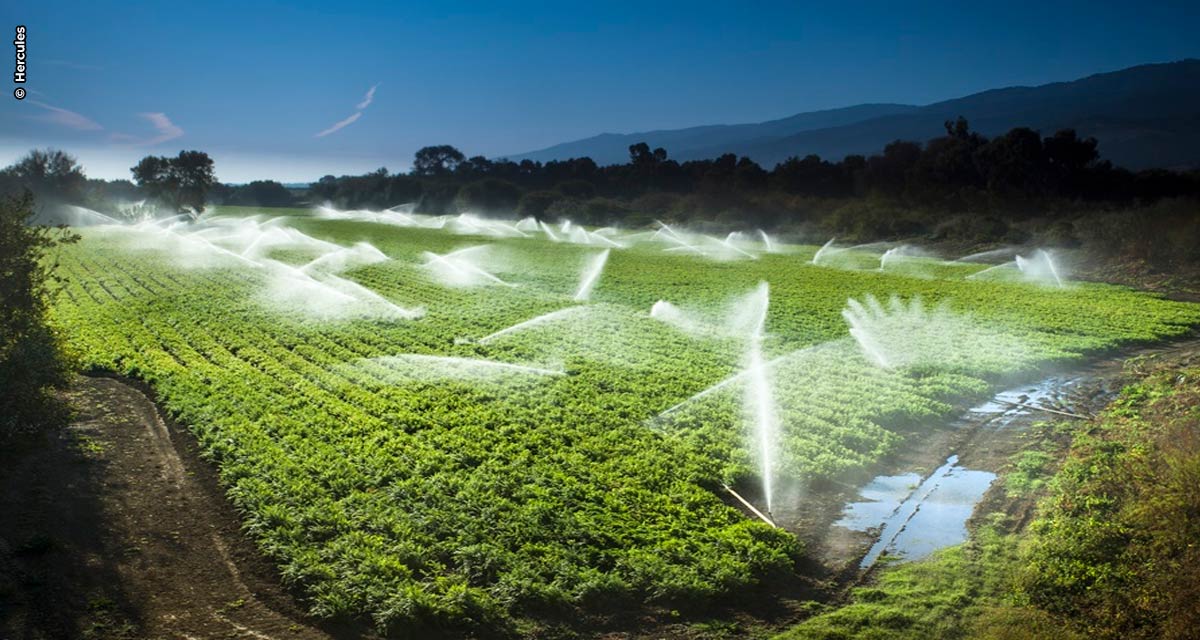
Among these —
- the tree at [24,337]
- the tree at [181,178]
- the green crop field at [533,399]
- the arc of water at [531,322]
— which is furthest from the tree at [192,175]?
the tree at [24,337]

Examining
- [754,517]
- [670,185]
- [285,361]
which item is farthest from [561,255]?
[670,185]

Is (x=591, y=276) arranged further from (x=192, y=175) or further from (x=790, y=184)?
(x=192, y=175)

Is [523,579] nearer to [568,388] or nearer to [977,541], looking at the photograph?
[977,541]

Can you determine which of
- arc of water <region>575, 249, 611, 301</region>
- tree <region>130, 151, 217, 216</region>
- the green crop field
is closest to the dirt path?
the green crop field

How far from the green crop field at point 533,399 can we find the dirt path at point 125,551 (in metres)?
0.48

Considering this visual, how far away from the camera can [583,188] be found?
379 feet

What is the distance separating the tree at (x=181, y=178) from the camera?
93.1 meters

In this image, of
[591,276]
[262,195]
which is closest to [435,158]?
[262,195]

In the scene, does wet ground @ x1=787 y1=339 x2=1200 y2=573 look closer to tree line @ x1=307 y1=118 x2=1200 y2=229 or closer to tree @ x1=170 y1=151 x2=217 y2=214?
tree line @ x1=307 y1=118 x2=1200 y2=229

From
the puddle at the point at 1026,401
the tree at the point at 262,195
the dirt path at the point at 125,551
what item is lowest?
the puddle at the point at 1026,401

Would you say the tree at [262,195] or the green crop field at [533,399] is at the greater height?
the tree at [262,195]

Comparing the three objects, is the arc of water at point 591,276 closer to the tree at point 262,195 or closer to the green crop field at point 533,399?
the green crop field at point 533,399

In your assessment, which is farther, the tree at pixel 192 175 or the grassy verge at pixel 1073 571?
the tree at pixel 192 175

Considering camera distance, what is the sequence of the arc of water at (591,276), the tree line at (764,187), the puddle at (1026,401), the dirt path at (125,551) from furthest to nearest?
the tree line at (764,187) < the arc of water at (591,276) < the puddle at (1026,401) < the dirt path at (125,551)
